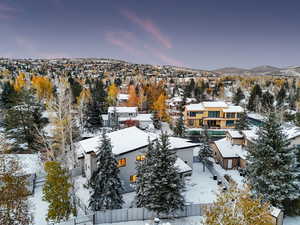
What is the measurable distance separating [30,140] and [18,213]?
23203 mm

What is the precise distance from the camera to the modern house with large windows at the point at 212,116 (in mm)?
47125

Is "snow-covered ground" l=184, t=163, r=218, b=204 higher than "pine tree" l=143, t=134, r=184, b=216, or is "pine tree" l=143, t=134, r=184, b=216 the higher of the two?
"pine tree" l=143, t=134, r=184, b=216

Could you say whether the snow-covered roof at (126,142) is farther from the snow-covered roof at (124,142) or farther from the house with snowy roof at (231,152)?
the house with snowy roof at (231,152)

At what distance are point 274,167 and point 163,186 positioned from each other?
846cm

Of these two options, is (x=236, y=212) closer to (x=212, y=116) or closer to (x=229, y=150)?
(x=229, y=150)

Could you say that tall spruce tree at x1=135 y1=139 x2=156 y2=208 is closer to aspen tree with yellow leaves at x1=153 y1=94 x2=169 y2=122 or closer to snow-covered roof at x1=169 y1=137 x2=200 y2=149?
snow-covered roof at x1=169 y1=137 x2=200 y2=149

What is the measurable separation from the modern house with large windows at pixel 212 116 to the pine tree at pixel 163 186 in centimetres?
3308

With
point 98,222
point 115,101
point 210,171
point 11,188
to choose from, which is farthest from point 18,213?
point 115,101

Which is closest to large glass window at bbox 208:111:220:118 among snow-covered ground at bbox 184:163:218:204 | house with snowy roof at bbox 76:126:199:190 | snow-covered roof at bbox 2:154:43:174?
snow-covered ground at bbox 184:163:218:204

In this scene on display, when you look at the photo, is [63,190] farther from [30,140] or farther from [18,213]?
[30,140]

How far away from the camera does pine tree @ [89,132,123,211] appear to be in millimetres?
16188

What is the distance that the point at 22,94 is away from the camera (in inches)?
1236

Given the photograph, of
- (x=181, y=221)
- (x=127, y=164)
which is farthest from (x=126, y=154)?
(x=181, y=221)

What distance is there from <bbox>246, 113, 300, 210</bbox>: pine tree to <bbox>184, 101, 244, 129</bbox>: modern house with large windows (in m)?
31.0
